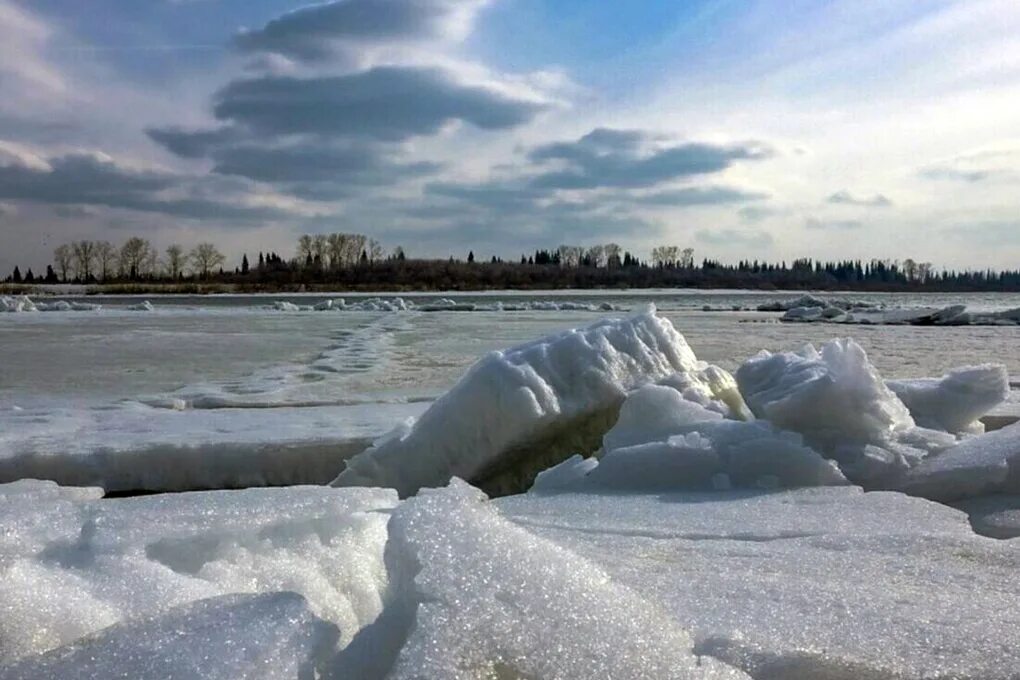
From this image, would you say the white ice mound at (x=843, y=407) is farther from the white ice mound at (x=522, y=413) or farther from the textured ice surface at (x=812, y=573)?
the white ice mound at (x=522, y=413)

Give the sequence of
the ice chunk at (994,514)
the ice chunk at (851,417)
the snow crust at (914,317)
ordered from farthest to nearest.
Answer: the snow crust at (914,317) → the ice chunk at (851,417) → the ice chunk at (994,514)

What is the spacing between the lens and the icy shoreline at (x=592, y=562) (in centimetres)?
121

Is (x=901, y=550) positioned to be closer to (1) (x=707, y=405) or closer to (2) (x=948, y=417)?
(1) (x=707, y=405)

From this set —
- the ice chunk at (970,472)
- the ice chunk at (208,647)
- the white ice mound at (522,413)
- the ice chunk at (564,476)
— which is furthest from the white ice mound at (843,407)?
the ice chunk at (208,647)

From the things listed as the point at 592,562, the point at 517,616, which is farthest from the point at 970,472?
the point at 517,616

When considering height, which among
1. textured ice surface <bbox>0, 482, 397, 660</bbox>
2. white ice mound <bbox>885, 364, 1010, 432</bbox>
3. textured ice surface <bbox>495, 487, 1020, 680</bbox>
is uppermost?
white ice mound <bbox>885, 364, 1010, 432</bbox>

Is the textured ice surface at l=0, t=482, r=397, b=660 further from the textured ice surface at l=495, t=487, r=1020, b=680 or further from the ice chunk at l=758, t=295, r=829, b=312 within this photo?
the ice chunk at l=758, t=295, r=829, b=312

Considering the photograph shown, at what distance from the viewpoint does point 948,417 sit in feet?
10.9

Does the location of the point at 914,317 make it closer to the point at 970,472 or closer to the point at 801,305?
the point at 801,305

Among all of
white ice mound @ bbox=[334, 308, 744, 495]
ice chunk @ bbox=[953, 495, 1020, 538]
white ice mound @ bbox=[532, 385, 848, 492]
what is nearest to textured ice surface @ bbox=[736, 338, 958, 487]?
white ice mound @ bbox=[532, 385, 848, 492]

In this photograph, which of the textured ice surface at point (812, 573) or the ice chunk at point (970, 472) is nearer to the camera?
the textured ice surface at point (812, 573)

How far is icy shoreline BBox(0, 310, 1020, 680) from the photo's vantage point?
121cm

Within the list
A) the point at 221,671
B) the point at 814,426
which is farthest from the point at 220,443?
the point at 221,671

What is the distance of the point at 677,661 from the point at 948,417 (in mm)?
2602
